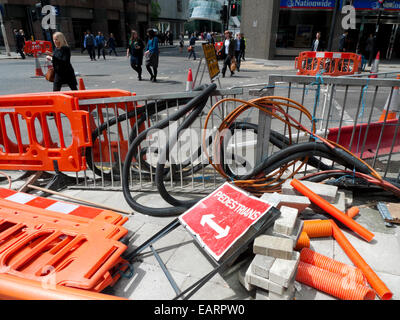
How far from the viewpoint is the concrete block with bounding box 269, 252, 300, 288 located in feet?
7.16

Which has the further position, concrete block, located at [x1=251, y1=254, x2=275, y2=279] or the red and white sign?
the red and white sign

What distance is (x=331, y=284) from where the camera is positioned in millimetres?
2422

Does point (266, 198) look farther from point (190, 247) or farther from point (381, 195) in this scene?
point (381, 195)

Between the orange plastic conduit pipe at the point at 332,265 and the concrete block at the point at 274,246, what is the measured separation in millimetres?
400

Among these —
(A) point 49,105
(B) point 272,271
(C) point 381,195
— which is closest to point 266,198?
(B) point 272,271

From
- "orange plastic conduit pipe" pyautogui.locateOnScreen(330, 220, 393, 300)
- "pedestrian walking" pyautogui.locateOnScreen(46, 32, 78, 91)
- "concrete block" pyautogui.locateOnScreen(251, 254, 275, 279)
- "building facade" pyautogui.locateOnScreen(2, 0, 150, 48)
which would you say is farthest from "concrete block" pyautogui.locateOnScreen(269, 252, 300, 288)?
"building facade" pyautogui.locateOnScreen(2, 0, 150, 48)

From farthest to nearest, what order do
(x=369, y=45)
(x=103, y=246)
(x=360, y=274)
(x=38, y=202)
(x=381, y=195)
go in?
(x=369, y=45) → (x=381, y=195) → (x=38, y=202) → (x=103, y=246) → (x=360, y=274)

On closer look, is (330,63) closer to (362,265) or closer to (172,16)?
(362,265)

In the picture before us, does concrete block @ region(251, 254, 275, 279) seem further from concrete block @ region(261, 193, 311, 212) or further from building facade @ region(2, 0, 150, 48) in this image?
building facade @ region(2, 0, 150, 48)

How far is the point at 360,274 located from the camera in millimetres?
2508

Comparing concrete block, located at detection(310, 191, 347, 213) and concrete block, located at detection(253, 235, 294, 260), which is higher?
concrete block, located at detection(253, 235, 294, 260)

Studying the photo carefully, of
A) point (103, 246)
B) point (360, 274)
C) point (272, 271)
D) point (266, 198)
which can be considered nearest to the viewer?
point (272, 271)

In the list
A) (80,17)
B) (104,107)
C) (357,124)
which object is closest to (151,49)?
(104,107)
